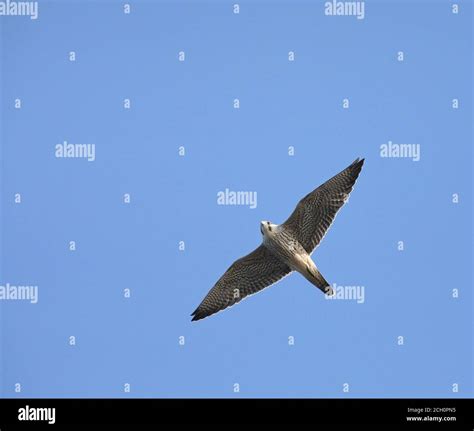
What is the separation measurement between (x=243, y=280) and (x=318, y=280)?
1.80 meters

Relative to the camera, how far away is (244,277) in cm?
1658

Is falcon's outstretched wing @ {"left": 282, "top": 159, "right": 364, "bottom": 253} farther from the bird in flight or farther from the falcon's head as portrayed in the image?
the falcon's head

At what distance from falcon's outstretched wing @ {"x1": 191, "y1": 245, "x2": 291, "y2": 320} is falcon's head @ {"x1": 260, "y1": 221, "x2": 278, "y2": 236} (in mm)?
482

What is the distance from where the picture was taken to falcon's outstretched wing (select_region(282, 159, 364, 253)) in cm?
1582

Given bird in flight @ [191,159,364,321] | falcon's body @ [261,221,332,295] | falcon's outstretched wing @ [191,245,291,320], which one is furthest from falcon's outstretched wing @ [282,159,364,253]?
falcon's outstretched wing @ [191,245,291,320]

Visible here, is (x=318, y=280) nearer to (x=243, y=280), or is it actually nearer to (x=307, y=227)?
(x=307, y=227)

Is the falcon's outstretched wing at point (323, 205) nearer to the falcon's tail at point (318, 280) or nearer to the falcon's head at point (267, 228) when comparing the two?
the falcon's head at point (267, 228)

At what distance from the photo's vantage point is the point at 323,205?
52.0 ft

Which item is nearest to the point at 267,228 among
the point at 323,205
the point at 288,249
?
the point at 288,249

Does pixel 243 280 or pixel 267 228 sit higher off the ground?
pixel 267 228

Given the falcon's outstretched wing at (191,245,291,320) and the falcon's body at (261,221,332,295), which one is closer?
the falcon's body at (261,221,332,295)
